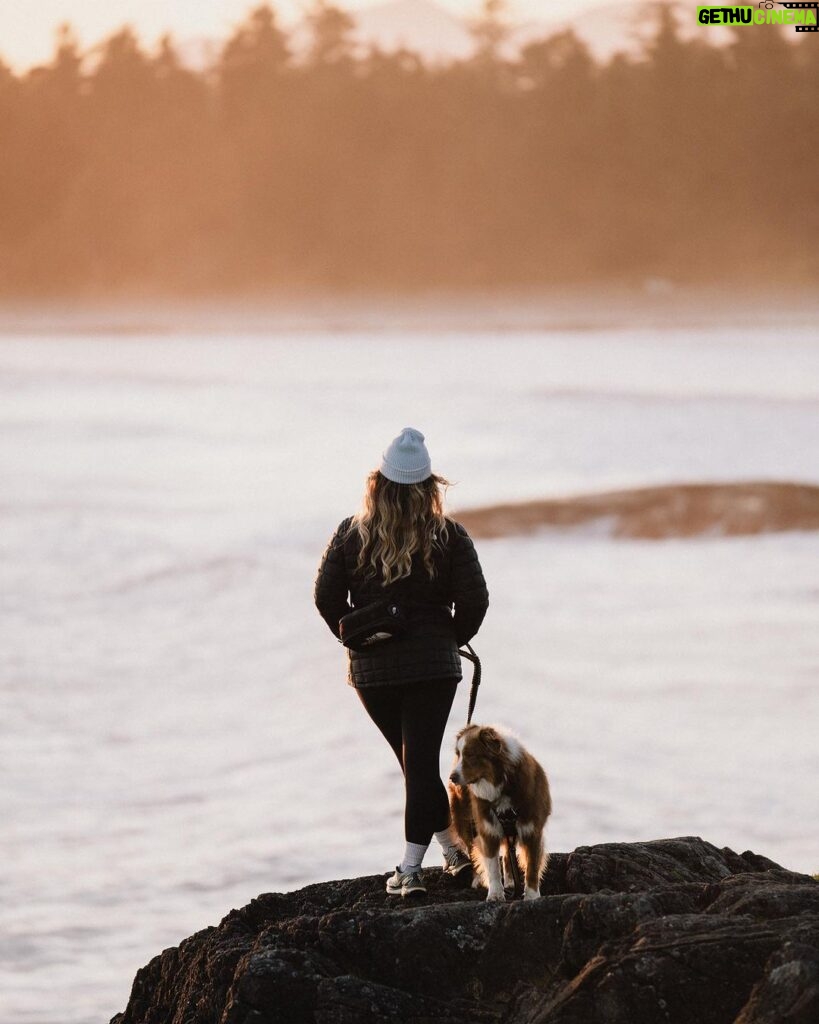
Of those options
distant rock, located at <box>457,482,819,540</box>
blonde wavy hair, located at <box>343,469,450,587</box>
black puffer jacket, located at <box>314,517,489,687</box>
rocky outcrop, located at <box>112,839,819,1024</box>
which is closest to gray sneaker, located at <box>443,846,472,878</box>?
rocky outcrop, located at <box>112,839,819,1024</box>

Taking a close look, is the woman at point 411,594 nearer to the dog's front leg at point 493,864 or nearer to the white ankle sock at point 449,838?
the white ankle sock at point 449,838

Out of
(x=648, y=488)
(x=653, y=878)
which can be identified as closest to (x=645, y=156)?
(x=648, y=488)

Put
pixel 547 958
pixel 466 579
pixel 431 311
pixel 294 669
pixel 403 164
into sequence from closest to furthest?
1. pixel 547 958
2. pixel 466 579
3. pixel 294 669
4. pixel 431 311
5. pixel 403 164

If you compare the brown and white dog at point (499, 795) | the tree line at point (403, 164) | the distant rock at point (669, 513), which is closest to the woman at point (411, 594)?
the brown and white dog at point (499, 795)

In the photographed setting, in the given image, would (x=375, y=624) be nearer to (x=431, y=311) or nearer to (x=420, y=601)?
(x=420, y=601)

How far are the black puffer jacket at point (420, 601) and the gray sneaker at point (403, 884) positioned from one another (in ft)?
1.75

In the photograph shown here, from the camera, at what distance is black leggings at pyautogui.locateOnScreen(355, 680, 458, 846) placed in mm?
4449

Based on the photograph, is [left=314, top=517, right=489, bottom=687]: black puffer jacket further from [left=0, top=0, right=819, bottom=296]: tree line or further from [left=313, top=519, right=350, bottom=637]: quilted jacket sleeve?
[left=0, top=0, right=819, bottom=296]: tree line

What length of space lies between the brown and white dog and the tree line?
272ft

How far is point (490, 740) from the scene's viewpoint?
4.18m

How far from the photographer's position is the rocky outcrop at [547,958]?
3.59 m

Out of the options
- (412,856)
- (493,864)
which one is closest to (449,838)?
(412,856)

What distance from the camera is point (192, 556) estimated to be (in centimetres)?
2948

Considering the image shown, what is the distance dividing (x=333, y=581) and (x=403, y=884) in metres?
0.85
